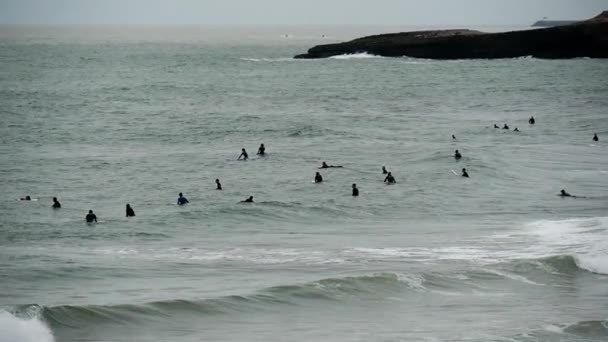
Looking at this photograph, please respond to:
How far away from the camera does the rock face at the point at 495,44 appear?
13062 centimetres

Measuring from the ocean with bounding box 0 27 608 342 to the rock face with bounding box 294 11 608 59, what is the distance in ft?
154

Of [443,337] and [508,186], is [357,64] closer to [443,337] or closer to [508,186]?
[508,186]

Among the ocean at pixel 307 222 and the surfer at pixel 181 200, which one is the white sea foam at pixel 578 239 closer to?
the ocean at pixel 307 222

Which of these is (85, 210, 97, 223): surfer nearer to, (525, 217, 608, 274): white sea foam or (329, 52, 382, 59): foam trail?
(525, 217, 608, 274): white sea foam

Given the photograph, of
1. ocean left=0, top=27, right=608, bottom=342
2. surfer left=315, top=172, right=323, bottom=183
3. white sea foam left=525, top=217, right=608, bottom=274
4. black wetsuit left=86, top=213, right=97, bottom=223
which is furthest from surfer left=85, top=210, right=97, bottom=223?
white sea foam left=525, top=217, right=608, bottom=274

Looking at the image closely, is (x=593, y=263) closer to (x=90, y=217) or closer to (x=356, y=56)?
(x=90, y=217)

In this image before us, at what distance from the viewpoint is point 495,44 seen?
13838cm

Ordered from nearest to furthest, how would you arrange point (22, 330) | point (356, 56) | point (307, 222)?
point (22, 330) → point (307, 222) → point (356, 56)

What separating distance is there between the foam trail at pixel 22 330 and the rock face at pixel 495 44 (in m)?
115

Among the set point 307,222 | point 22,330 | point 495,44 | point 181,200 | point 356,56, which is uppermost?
point 495,44

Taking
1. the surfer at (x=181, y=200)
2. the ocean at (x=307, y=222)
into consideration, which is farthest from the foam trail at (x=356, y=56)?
the surfer at (x=181, y=200)

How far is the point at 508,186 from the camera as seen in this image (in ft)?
146

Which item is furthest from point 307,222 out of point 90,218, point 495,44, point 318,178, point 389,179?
point 495,44

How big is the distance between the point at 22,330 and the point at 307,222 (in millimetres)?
15784
